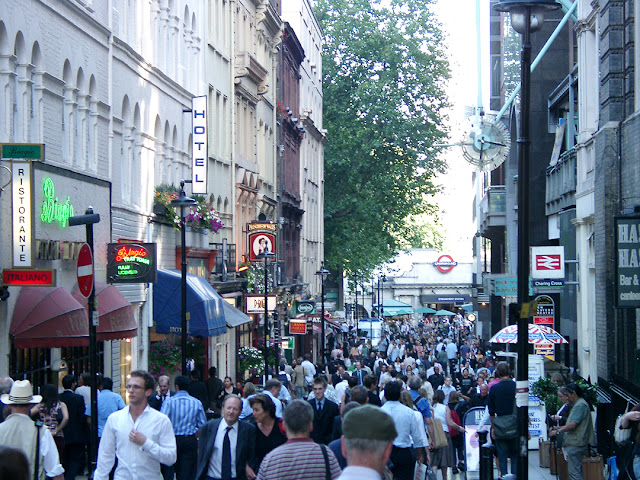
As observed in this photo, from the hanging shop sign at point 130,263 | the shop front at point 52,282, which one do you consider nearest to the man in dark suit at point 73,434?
the shop front at point 52,282

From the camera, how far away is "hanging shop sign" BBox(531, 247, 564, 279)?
25.2 m

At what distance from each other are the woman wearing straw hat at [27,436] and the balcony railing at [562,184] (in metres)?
20.9

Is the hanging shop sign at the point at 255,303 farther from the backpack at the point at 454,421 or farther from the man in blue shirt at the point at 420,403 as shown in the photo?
the man in blue shirt at the point at 420,403

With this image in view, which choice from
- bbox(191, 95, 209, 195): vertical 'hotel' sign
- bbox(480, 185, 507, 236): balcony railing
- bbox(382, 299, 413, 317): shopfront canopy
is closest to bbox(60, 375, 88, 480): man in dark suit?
bbox(191, 95, 209, 195): vertical 'hotel' sign

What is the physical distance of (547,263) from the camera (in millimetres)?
25344

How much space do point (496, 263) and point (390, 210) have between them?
6120 mm

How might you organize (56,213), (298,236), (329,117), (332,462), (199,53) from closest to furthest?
(332,462)
(56,213)
(199,53)
(298,236)
(329,117)

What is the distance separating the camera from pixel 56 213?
60.3ft

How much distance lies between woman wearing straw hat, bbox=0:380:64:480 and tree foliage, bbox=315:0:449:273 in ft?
160

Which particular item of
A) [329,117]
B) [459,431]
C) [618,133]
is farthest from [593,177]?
[329,117]

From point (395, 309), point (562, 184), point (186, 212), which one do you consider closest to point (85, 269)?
point (186, 212)

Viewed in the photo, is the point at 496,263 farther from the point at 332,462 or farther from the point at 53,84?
the point at 332,462

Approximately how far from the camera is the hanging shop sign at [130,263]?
21.4 m

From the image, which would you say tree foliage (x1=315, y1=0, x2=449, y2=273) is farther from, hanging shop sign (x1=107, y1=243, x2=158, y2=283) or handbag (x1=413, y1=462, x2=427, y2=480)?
handbag (x1=413, y1=462, x2=427, y2=480)
